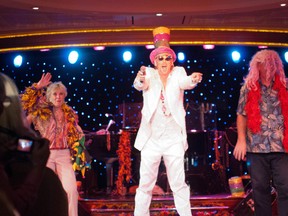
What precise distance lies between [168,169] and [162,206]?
2.42m

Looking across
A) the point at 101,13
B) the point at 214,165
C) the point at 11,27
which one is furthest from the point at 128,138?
the point at 11,27

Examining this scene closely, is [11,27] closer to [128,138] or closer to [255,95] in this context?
[128,138]

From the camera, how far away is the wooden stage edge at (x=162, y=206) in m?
6.77

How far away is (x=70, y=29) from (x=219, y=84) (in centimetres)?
359

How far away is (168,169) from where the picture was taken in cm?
460

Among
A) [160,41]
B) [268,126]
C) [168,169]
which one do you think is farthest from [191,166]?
[268,126]

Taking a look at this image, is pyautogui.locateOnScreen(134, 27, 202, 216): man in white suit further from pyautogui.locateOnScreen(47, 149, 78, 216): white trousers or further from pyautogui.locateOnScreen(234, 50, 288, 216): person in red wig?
pyautogui.locateOnScreen(47, 149, 78, 216): white trousers

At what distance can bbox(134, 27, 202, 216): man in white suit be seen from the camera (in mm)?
4508

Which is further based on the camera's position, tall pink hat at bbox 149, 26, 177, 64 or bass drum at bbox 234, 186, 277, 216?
bass drum at bbox 234, 186, 277, 216

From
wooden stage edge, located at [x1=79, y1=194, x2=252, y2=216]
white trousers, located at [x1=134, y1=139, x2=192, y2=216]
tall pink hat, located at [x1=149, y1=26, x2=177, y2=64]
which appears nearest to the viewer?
white trousers, located at [x1=134, y1=139, x2=192, y2=216]

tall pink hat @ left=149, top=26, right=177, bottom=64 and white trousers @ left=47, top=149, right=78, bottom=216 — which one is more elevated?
tall pink hat @ left=149, top=26, right=177, bottom=64

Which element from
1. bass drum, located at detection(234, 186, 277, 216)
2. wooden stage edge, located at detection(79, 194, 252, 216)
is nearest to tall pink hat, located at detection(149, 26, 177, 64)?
bass drum, located at detection(234, 186, 277, 216)

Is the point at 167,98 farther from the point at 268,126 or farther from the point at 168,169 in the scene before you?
the point at 268,126

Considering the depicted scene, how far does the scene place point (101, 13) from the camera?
28.9 ft
